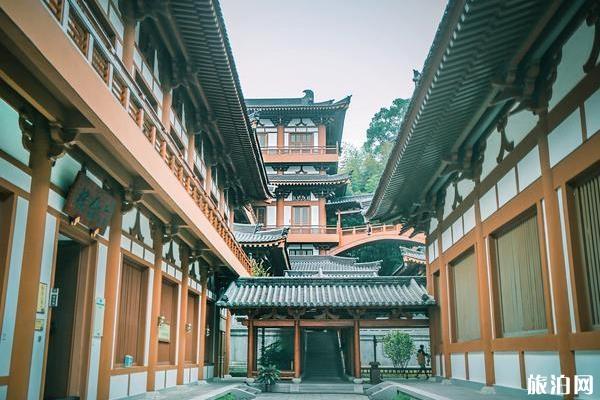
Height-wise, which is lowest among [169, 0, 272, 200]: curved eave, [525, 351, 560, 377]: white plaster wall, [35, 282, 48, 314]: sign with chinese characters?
[525, 351, 560, 377]: white plaster wall

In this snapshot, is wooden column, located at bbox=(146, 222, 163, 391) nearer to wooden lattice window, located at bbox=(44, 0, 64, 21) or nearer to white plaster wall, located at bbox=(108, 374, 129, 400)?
white plaster wall, located at bbox=(108, 374, 129, 400)

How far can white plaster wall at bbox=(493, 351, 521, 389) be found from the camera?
417 inches

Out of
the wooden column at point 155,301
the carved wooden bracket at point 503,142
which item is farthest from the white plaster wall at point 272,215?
the carved wooden bracket at point 503,142

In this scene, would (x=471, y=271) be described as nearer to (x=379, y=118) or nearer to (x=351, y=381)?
(x=351, y=381)

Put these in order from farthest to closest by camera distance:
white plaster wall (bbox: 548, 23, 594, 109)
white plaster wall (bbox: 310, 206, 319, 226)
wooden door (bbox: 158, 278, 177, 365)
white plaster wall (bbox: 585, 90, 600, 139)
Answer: white plaster wall (bbox: 310, 206, 319, 226)
wooden door (bbox: 158, 278, 177, 365)
white plaster wall (bbox: 548, 23, 594, 109)
white plaster wall (bbox: 585, 90, 600, 139)

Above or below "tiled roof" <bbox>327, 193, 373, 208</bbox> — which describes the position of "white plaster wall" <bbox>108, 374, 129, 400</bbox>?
below

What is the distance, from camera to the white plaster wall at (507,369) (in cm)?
1059

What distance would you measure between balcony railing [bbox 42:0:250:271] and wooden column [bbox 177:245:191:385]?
3.04 meters

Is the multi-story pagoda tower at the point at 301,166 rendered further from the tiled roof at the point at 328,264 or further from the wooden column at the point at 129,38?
the wooden column at the point at 129,38

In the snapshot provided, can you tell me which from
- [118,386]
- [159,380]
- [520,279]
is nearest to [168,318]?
[159,380]

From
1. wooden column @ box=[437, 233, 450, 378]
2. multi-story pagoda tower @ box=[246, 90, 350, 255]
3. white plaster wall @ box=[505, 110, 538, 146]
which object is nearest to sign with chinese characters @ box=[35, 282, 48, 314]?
white plaster wall @ box=[505, 110, 538, 146]

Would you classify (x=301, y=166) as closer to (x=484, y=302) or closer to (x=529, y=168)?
(x=484, y=302)

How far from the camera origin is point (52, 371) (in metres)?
9.49

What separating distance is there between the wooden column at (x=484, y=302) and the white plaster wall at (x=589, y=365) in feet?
13.0
